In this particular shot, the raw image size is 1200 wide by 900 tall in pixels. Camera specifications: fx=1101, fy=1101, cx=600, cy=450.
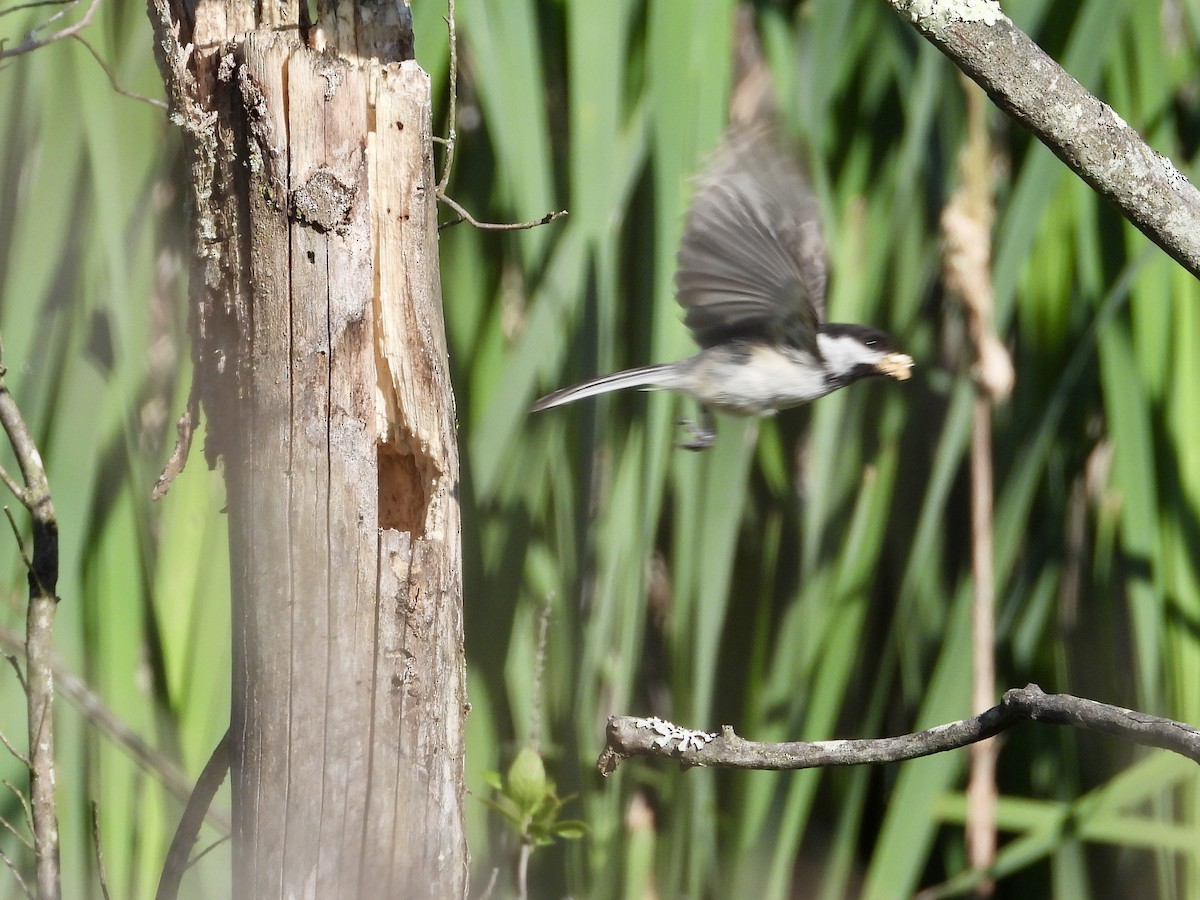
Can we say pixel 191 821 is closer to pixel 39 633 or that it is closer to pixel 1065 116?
pixel 39 633

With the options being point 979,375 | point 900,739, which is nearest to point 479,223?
point 900,739

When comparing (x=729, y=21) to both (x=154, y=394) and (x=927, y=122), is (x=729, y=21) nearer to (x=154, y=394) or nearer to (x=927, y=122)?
(x=927, y=122)

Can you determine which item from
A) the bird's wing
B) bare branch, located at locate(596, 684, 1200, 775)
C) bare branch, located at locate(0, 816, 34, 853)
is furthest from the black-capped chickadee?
bare branch, located at locate(0, 816, 34, 853)

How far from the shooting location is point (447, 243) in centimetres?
155

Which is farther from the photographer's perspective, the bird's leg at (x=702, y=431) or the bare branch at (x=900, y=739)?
the bird's leg at (x=702, y=431)

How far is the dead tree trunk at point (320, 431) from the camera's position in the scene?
0.72 meters

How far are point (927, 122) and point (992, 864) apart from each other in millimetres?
1098

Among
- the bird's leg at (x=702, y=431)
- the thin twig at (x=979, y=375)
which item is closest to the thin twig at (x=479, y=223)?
the bird's leg at (x=702, y=431)

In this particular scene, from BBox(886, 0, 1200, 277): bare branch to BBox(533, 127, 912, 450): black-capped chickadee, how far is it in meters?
0.52

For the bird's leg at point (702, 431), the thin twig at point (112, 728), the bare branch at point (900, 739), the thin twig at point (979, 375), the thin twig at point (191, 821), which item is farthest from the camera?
the thin twig at point (979, 375)

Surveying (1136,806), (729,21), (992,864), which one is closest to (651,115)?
(729,21)

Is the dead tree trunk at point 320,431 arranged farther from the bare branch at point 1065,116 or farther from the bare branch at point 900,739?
the bare branch at point 1065,116

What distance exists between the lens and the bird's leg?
1.36 m

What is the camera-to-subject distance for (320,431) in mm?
726
